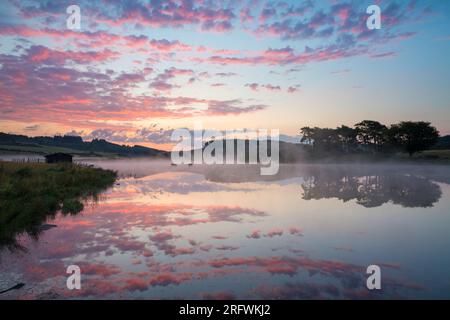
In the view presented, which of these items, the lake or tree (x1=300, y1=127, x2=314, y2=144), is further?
tree (x1=300, y1=127, x2=314, y2=144)

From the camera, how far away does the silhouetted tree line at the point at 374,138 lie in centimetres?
10362

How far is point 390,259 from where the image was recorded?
10.6 metres

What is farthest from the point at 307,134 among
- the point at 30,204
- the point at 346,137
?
the point at 30,204

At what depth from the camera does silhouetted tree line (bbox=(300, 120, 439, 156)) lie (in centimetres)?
10362

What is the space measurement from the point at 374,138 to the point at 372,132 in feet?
11.2

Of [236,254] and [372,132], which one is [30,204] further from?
[372,132]

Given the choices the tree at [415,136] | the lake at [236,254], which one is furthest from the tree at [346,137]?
the lake at [236,254]

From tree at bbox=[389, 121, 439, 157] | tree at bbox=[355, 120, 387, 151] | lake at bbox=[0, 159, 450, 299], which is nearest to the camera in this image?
lake at bbox=[0, 159, 450, 299]

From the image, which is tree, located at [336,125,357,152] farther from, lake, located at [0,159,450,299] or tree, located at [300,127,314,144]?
lake, located at [0,159,450,299]

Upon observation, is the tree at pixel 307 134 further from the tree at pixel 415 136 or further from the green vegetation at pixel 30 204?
the green vegetation at pixel 30 204

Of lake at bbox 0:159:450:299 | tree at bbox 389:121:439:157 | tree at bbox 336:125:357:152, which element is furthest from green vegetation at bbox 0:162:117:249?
tree at bbox 336:125:357:152

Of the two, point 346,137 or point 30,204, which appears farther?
point 346,137

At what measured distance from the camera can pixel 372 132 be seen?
122 meters
